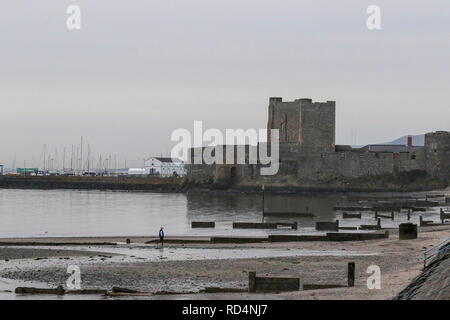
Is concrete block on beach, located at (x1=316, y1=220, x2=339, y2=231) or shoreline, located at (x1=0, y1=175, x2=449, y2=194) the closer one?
concrete block on beach, located at (x1=316, y1=220, x2=339, y2=231)

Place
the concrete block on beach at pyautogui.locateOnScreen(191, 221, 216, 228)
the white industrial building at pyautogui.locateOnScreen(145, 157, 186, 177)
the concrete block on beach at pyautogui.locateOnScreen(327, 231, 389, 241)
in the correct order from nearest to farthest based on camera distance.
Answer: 1. the concrete block on beach at pyautogui.locateOnScreen(327, 231, 389, 241)
2. the concrete block on beach at pyautogui.locateOnScreen(191, 221, 216, 228)
3. the white industrial building at pyautogui.locateOnScreen(145, 157, 186, 177)

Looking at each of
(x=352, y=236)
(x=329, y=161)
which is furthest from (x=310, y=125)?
(x=352, y=236)

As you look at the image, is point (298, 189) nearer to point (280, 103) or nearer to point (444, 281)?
point (280, 103)

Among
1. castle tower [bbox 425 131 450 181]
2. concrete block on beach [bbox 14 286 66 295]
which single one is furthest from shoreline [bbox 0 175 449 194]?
concrete block on beach [bbox 14 286 66 295]

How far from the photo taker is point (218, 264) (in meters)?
25.8

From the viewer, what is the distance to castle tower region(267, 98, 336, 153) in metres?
91.2

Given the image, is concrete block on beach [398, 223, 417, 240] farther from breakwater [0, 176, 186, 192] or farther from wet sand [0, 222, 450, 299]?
breakwater [0, 176, 186, 192]

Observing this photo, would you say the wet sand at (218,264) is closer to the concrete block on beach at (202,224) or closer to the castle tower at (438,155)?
the concrete block on beach at (202,224)

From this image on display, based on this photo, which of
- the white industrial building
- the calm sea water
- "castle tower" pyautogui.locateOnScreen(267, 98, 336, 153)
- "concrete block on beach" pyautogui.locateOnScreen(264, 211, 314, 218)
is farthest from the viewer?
the white industrial building

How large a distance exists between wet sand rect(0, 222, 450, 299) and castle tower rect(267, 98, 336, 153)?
188 ft

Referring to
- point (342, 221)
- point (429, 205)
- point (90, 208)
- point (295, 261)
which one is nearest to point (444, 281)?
point (295, 261)

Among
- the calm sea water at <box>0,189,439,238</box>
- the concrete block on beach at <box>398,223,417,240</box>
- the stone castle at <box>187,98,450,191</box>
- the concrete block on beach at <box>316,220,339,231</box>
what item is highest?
the stone castle at <box>187,98,450,191</box>

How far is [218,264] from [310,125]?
66.9 meters
